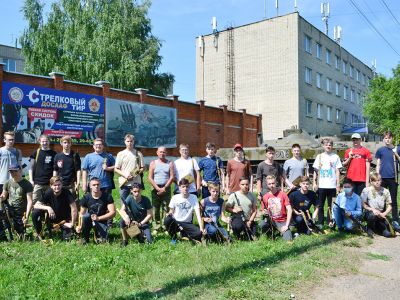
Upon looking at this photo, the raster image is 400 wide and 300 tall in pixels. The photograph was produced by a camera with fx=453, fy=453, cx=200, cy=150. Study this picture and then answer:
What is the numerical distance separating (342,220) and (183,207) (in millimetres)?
2924

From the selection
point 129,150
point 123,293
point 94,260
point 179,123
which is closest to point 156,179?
point 129,150

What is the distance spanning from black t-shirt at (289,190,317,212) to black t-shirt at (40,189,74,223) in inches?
151

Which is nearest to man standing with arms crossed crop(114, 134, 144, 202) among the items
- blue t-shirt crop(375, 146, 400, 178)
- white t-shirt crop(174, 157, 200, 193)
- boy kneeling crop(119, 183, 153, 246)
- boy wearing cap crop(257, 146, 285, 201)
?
boy kneeling crop(119, 183, 153, 246)

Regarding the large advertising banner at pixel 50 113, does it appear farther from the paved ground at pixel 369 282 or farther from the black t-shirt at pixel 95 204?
the paved ground at pixel 369 282

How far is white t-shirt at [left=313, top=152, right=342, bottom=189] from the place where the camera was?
8430 millimetres

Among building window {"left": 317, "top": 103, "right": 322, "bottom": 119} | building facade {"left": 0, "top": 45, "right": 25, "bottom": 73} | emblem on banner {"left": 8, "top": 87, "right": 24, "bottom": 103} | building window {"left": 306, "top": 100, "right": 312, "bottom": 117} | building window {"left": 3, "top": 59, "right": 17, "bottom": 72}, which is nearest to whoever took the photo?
emblem on banner {"left": 8, "top": 87, "right": 24, "bottom": 103}

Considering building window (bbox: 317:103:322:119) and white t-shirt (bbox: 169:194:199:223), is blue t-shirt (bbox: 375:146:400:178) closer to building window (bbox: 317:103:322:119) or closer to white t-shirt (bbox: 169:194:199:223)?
white t-shirt (bbox: 169:194:199:223)

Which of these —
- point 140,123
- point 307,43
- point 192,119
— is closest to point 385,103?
point 307,43

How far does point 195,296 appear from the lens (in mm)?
4418

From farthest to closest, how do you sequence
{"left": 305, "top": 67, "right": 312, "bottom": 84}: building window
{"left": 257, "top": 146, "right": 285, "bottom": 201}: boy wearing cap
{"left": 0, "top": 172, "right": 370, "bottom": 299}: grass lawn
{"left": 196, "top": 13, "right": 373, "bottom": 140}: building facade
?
{"left": 305, "top": 67, "right": 312, "bottom": 84}: building window < {"left": 196, "top": 13, "right": 373, "bottom": 140}: building facade < {"left": 257, "top": 146, "right": 285, "bottom": 201}: boy wearing cap < {"left": 0, "top": 172, "right": 370, "bottom": 299}: grass lawn

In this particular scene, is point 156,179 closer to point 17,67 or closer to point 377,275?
point 377,275

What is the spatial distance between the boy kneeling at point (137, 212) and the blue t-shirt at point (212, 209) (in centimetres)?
94

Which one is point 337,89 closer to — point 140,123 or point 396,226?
point 140,123

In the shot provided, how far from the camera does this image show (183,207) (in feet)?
24.2
